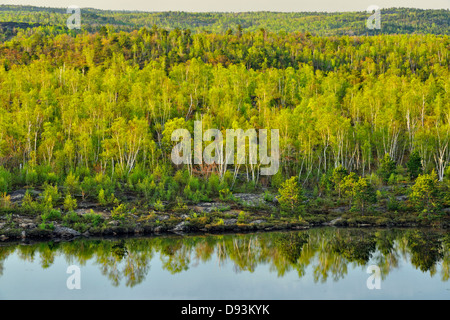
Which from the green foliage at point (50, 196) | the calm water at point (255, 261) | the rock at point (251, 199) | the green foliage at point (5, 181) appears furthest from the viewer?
the rock at point (251, 199)

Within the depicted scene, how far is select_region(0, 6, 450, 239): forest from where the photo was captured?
1925 inches

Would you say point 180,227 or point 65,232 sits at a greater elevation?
point 65,232

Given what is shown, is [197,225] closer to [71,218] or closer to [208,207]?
[208,207]

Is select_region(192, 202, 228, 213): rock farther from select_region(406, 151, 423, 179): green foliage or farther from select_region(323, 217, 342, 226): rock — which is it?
select_region(406, 151, 423, 179): green foliage

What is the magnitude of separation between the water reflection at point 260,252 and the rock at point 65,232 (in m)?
2.09

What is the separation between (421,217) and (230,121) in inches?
1108

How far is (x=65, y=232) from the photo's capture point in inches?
→ 1563

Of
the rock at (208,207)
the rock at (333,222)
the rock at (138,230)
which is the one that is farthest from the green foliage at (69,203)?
the rock at (333,222)

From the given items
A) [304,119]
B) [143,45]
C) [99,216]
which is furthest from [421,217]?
[143,45]

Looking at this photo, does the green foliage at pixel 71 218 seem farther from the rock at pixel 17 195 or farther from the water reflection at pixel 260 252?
the rock at pixel 17 195

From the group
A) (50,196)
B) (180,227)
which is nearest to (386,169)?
(180,227)

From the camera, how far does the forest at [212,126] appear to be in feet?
160

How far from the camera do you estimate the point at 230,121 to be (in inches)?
2584

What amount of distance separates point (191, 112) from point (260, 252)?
→ 43.6 m
